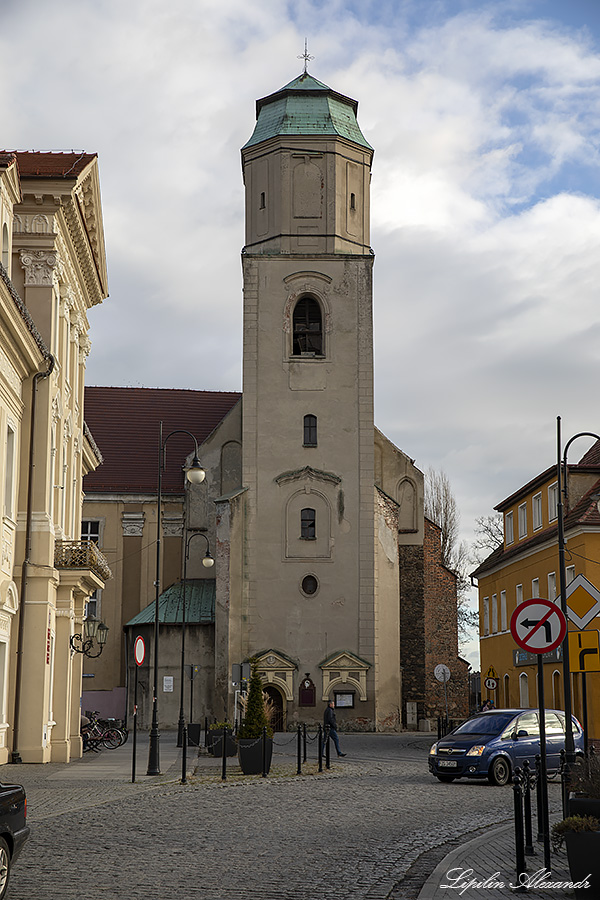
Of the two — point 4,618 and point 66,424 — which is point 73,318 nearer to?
point 66,424

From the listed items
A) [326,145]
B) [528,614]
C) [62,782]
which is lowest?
[62,782]

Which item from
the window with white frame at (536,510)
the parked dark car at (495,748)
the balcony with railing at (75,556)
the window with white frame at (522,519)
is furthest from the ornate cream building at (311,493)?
the parked dark car at (495,748)

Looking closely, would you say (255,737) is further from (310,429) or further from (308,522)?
(310,429)

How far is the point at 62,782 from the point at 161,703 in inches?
1068

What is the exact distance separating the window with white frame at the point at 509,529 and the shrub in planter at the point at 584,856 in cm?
3702

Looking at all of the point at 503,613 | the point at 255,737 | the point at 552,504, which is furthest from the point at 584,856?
the point at 503,613

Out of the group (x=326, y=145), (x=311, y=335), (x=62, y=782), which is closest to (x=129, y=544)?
(x=311, y=335)

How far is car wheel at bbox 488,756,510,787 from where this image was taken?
23.0 metres

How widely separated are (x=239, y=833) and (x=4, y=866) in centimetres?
519

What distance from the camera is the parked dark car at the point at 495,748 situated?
23000 mm

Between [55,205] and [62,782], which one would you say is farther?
[55,205]

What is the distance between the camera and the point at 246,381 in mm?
49875

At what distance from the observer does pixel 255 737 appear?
82.8 feet

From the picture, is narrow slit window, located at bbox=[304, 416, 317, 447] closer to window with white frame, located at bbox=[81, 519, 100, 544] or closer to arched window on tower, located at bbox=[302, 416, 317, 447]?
arched window on tower, located at bbox=[302, 416, 317, 447]
